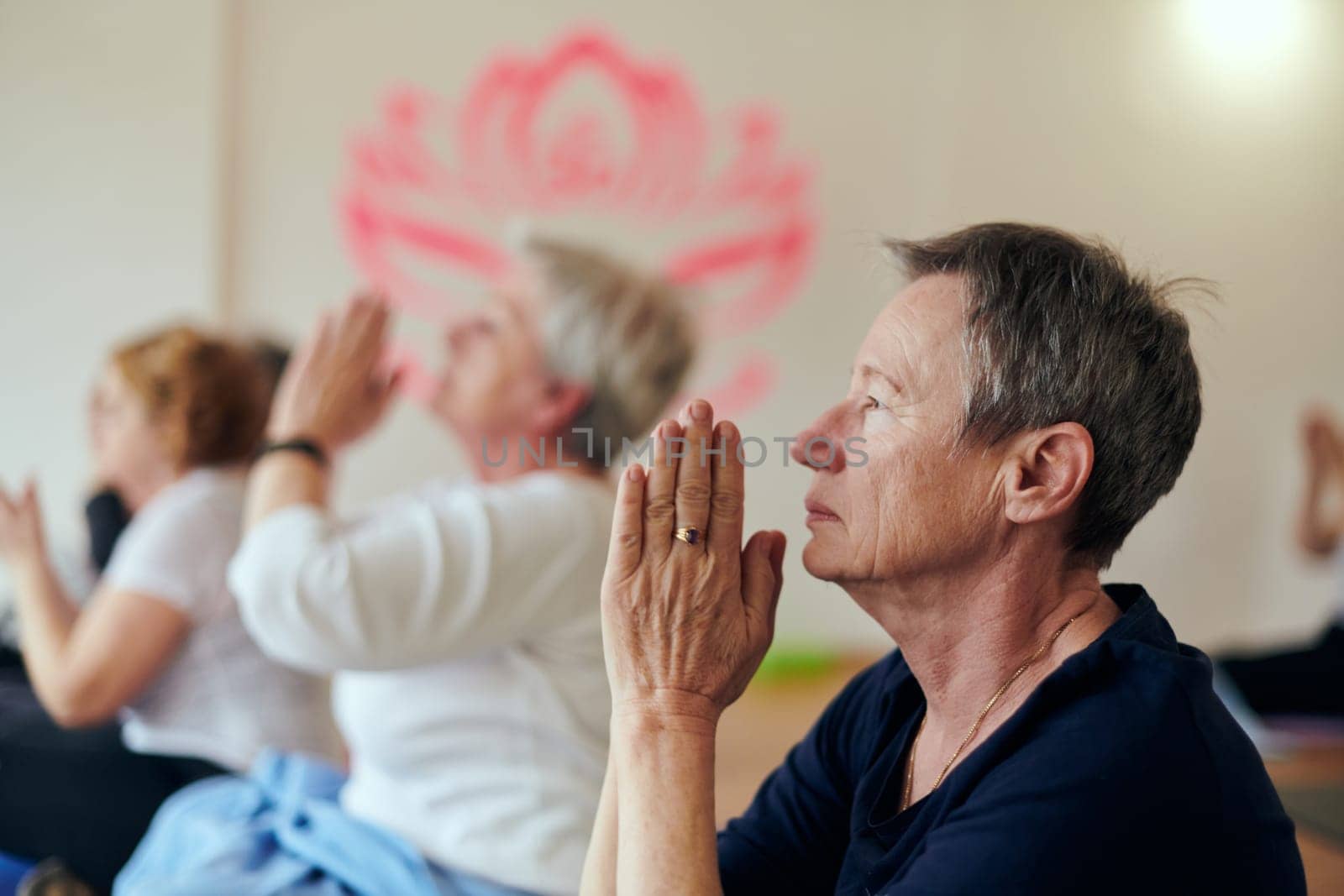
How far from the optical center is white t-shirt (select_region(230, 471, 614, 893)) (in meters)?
1.27

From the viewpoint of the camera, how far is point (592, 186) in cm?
360

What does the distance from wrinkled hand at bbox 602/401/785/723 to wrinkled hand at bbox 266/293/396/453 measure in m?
0.73

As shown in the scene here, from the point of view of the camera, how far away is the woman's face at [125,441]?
79.0 inches

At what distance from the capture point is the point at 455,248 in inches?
137

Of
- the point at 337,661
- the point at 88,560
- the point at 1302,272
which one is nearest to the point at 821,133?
the point at 1302,272

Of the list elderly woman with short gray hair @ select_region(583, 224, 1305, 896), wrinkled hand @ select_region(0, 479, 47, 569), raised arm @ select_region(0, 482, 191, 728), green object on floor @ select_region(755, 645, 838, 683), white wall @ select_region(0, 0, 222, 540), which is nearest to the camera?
elderly woman with short gray hair @ select_region(583, 224, 1305, 896)

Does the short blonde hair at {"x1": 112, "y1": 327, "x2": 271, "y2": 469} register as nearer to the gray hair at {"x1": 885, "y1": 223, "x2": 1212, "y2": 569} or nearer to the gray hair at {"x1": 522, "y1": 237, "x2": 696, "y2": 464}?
the gray hair at {"x1": 522, "y1": 237, "x2": 696, "y2": 464}

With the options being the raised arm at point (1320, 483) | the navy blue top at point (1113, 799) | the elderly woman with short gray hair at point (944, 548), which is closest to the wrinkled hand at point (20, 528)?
the elderly woman with short gray hair at point (944, 548)

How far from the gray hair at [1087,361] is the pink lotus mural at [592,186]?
2617mm

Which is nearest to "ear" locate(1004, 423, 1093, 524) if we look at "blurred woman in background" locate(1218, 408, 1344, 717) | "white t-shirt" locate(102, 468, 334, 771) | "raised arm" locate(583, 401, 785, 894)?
"raised arm" locate(583, 401, 785, 894)

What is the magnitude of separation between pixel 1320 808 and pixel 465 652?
185 cm

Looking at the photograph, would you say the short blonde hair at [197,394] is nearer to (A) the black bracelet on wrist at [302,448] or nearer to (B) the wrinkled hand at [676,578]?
(A) the black bracelet on wrist at [302,448]

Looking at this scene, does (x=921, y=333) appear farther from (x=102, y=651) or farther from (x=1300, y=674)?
(x=1300, y=674)

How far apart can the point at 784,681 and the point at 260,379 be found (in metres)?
1.22
